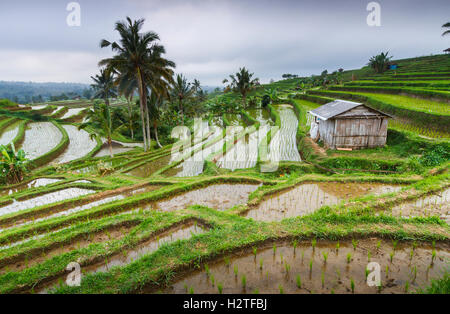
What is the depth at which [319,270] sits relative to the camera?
3719 millimetres

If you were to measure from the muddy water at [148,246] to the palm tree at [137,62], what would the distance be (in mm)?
11401

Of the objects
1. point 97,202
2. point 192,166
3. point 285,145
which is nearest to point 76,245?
point 97,202

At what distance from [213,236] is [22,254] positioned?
13.1 ft

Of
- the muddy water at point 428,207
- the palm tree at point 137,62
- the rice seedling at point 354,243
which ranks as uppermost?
the palm tree at point 137,62

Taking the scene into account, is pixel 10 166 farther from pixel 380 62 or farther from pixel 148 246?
pixel 380 62

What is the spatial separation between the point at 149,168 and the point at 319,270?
10777 millimetres

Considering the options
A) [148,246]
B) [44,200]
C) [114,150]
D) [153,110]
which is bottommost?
[44,200]

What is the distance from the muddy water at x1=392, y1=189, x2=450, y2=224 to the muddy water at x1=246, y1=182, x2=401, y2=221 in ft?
3.27

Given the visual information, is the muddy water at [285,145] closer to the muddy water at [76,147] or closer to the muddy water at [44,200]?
the muddy water at [44,200]

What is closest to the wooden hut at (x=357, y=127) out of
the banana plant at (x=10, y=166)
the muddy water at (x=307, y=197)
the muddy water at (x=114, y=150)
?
the muddy water at (x=307, y=197)

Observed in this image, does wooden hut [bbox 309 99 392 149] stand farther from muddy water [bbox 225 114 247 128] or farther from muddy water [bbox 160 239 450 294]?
muddy water [bbox 225 114 247 128]

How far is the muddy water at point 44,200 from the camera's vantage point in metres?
7.72

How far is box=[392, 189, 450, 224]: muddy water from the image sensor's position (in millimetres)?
5238
